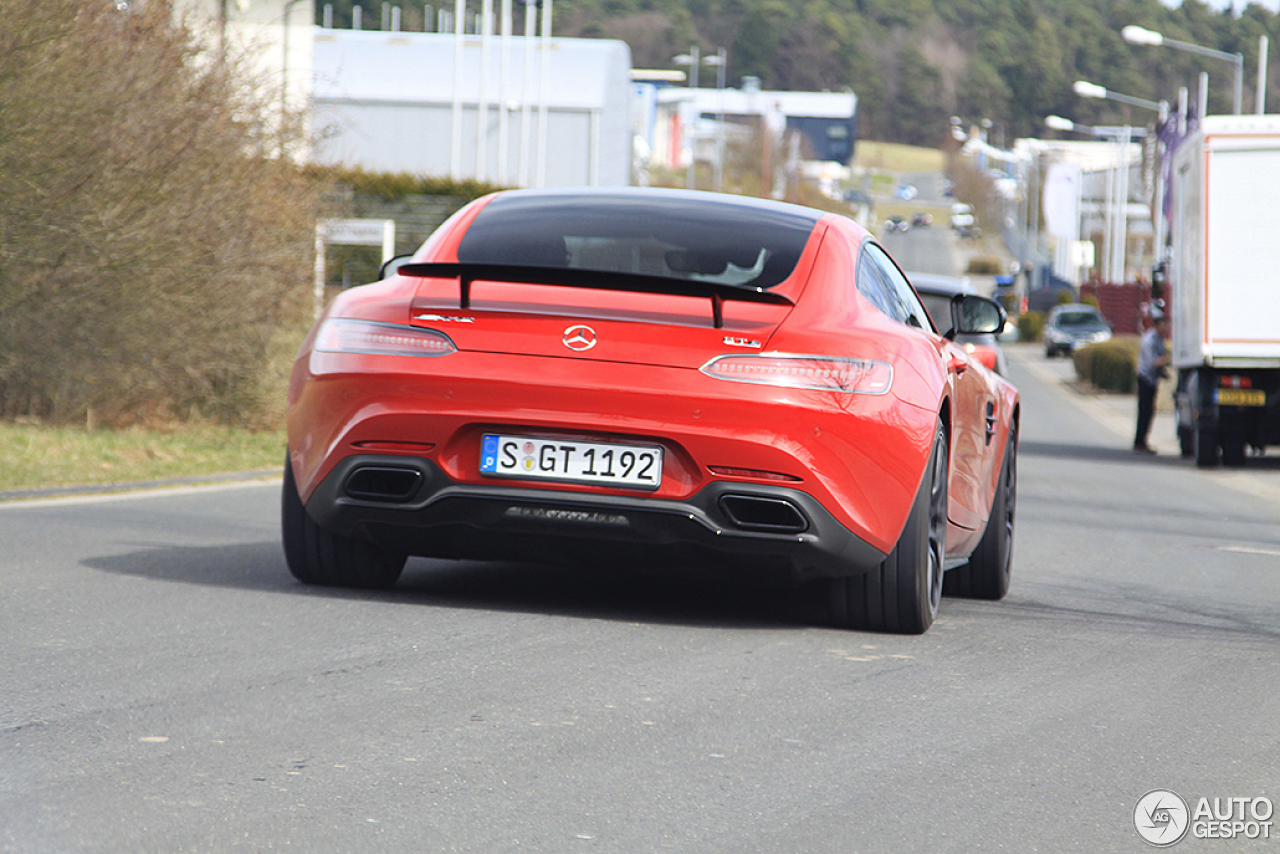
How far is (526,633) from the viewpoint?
19.9ft

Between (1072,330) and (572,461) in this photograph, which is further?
(1072,330)

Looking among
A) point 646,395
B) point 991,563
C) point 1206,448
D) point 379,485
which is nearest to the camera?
point 646,395

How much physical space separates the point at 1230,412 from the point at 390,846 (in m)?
18.0

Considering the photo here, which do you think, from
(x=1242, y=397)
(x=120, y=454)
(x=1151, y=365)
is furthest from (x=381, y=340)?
(x=1151, y=365)

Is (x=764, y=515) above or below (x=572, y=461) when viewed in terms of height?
below

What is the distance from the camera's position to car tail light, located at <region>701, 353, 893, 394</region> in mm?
5805

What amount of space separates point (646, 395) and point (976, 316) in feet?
7.55

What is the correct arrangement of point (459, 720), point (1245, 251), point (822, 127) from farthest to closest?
1. point (822, 127)
2. point (1245, 251)
3. point (459, 720)

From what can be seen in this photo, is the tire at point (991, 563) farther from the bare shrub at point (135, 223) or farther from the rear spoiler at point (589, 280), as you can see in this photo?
the bare shrub at point (135, 223)

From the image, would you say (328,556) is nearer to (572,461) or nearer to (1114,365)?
(572,461)

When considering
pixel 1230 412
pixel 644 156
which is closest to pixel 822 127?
pixel 644 156

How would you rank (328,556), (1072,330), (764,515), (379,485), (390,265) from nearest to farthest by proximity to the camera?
(764,515), (379,485), (328,556), (390,265), (1072,330)

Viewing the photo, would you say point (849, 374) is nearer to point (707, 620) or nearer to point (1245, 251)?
point (707, 620)

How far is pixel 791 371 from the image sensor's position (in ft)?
19.1
